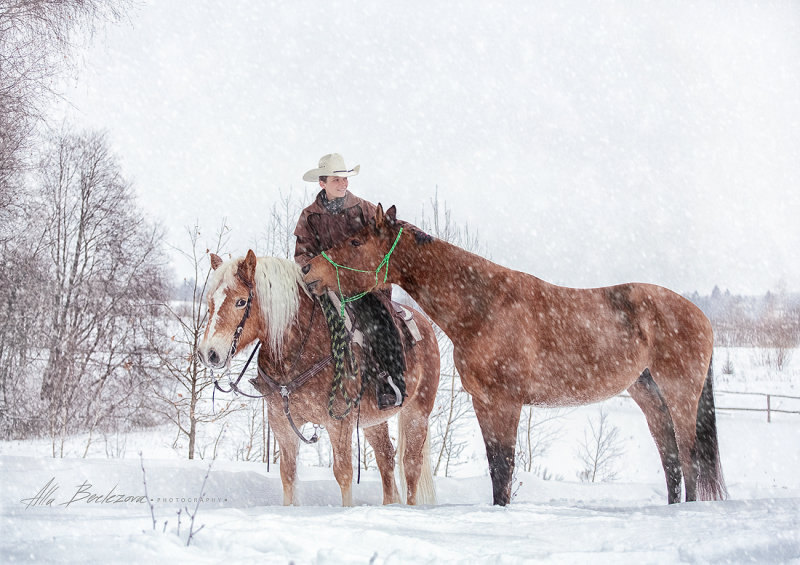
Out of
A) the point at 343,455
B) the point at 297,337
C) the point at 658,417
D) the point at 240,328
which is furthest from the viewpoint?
the point at 658,417

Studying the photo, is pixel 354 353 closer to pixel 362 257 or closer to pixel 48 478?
pixel 362 257

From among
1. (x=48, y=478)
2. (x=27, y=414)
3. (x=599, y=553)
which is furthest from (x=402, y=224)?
(x=27, y=414)

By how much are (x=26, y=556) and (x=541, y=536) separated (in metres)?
2.12

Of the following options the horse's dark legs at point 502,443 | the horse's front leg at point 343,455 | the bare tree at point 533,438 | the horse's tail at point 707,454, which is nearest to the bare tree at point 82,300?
the bare tree at point 533,438

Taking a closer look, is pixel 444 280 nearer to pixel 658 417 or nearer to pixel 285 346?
pixel 285 346

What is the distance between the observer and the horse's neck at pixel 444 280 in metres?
→ 3.78

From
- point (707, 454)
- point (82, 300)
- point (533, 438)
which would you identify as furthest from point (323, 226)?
point (533, 438)

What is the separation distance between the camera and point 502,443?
356 cm

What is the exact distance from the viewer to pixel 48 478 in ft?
15.8

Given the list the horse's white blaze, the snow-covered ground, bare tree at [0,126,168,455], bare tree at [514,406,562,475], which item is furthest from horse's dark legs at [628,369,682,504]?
bare tree at [0,126,168,455]

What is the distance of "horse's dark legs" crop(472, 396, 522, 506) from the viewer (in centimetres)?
356

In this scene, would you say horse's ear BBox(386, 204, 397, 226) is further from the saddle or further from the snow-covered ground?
the snow-covered ground

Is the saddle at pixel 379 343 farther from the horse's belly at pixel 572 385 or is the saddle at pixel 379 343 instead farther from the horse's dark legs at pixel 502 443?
the horse's belly at pixel 572 385

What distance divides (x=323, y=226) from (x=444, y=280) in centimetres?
130
